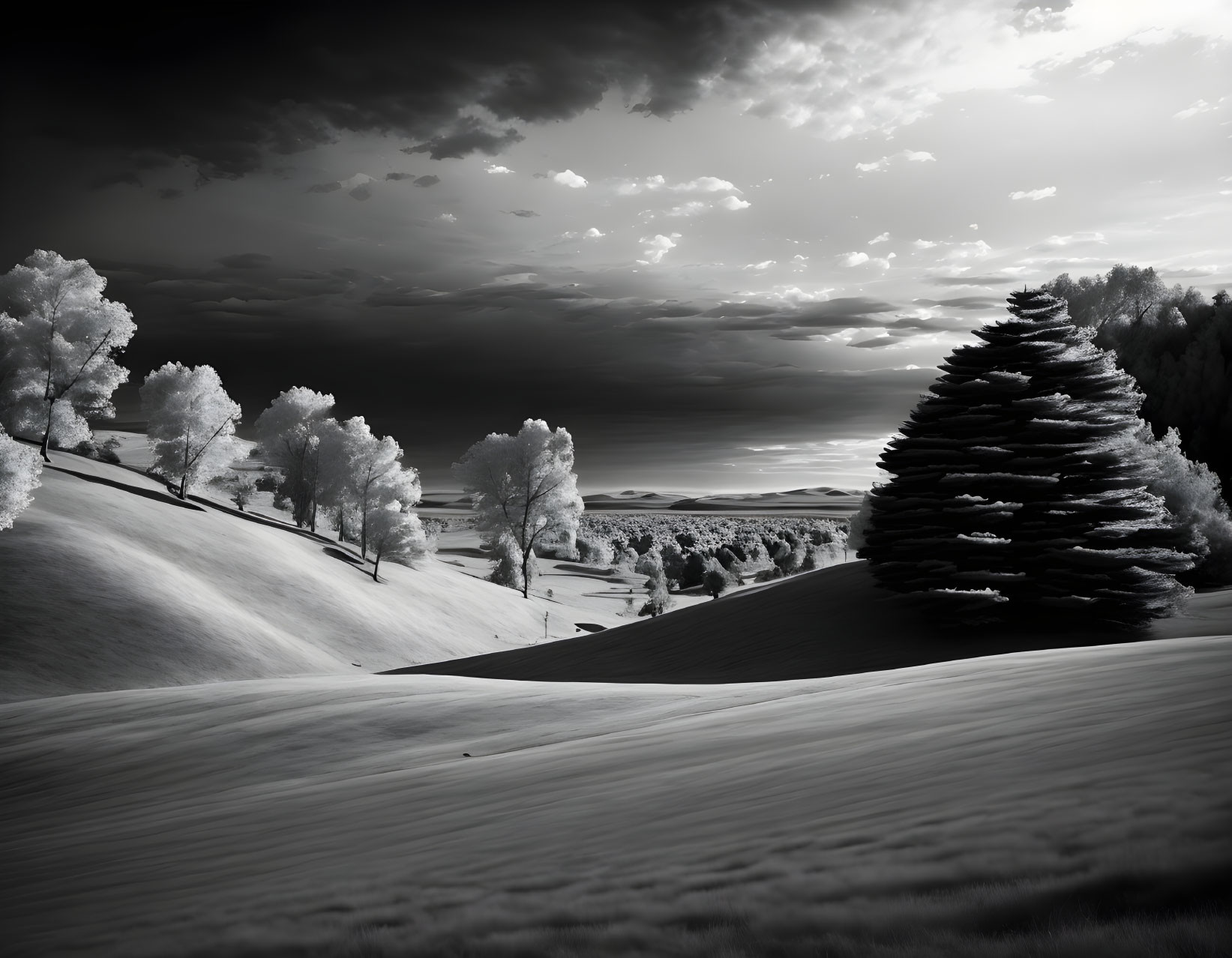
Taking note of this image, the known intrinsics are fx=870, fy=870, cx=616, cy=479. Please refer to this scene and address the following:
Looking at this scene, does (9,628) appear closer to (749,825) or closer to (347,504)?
(347,504)

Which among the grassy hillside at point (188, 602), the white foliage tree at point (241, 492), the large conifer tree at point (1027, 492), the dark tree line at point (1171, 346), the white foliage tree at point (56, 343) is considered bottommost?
the grassy hillside at point (188, 602)

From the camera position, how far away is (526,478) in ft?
209

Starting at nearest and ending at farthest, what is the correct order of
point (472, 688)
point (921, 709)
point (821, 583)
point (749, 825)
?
point (749, 825) → point (921, 709) → point (472, 688) → point (821, 583)

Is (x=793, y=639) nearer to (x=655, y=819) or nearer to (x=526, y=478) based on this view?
(x=655, y=819)

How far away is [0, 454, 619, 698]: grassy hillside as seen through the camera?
32.0 metres

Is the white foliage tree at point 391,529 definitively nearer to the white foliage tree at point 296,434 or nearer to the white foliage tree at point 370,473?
the white foliage tree at point 370,473

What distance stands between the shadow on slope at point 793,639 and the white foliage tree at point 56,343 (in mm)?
30039

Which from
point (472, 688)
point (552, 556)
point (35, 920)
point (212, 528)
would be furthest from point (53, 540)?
point (552, 556)

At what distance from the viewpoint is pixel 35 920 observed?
4.22 meters

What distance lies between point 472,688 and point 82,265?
44948 millimetres

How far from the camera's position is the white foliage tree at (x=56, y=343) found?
46.5 m

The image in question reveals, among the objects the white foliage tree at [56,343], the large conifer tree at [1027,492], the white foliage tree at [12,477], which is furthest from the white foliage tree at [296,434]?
the large conifer tree at [1027,492]

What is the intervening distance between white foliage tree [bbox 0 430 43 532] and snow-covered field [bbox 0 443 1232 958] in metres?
A: 17.9

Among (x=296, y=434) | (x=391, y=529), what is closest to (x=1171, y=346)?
(x=391, y=529)
